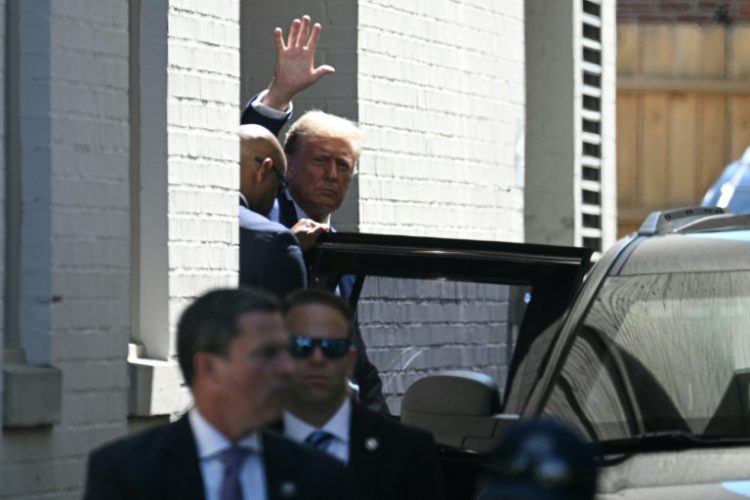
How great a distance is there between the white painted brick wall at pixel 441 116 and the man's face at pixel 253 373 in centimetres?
709

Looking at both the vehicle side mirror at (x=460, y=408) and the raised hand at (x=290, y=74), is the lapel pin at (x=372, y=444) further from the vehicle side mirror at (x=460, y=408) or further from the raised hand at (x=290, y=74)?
the raised hand at (x=290, y=74)

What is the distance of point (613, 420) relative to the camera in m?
6.00

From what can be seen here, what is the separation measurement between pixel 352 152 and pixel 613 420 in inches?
107

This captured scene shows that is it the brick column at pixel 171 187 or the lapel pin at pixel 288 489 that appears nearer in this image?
the lapel pin at pixel 288 489

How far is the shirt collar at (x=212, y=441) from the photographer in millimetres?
4000

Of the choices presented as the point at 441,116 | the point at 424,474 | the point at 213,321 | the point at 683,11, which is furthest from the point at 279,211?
the point at 683,11

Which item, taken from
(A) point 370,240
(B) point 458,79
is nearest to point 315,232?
(A) point 370,240

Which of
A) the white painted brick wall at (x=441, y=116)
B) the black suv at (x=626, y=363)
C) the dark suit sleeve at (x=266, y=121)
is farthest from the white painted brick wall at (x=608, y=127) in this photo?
the black suv at (x=626, y=363)

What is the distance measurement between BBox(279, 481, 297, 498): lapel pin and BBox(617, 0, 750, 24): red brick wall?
18.0 m

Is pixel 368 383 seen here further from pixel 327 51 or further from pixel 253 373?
pixel 327 51

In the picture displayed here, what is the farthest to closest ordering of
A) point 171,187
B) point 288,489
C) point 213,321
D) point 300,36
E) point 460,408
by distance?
point 300,36 → point 171,187 → point 460,408 → point 213,321 → point 288,489

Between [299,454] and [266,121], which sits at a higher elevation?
[266,121]

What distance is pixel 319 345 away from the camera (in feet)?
16.1

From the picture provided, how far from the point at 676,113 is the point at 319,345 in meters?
16.8
